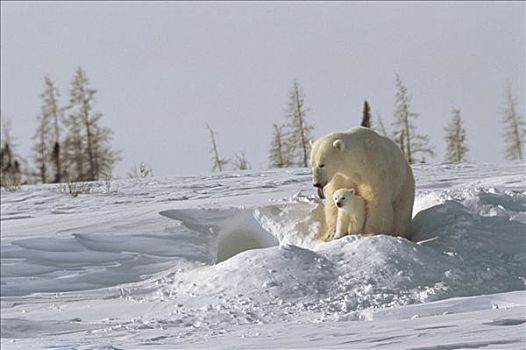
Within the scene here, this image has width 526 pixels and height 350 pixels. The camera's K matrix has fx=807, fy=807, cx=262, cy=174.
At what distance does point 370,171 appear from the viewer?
631cm

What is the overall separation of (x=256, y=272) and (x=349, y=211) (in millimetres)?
1168

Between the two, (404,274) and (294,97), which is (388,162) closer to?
(404,274)

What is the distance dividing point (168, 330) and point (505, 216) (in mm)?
3315

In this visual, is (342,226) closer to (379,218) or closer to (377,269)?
(379,218)

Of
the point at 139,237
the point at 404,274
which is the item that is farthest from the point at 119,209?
the point at 404,274

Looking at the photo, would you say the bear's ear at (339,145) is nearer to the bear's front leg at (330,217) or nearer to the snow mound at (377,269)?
the bear's front leg at (330,217)

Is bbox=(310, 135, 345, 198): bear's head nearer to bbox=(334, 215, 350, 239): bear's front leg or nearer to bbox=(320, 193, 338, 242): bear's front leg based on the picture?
bbox=(334, 215, 350, 239): bear's front leg

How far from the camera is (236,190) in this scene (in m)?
8.42

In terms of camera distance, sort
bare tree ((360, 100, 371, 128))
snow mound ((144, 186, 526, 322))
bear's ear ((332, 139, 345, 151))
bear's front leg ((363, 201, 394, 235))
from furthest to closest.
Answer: bare tree ((360, 100, 371, 128)), bear's front leg ((363, 201, 394, 235)), bear's ear ((332, 139, 345, 151)), snow mound ((144, 186, 526, 322))

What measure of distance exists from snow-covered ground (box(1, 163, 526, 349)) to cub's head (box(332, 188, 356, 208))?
361 mm

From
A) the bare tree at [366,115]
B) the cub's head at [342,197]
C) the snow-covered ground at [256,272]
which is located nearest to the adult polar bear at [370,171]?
the cub's head at [342,197]

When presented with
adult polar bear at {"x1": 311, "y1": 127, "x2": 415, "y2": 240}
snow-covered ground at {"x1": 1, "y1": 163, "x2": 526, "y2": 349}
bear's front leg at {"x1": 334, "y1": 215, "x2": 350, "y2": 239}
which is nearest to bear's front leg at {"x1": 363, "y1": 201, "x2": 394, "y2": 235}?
adult polar bear at {"x1": 311, "y1": 127, "x2": 415, "y2": 240}

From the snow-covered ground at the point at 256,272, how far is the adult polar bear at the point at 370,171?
0.33 m

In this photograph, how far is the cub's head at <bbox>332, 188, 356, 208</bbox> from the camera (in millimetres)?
6281
